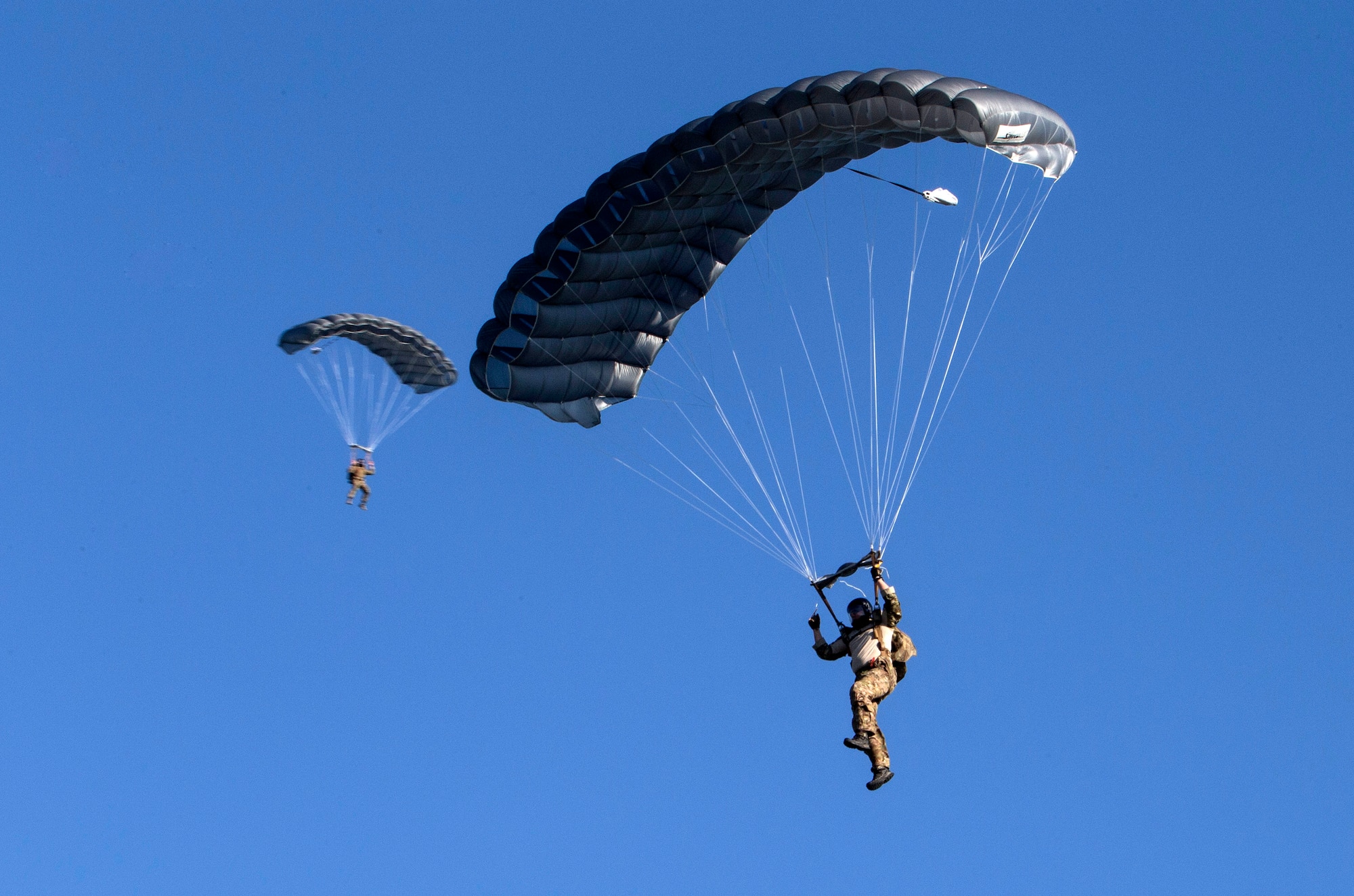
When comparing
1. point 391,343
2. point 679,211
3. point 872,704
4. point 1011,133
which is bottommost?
point 872,704

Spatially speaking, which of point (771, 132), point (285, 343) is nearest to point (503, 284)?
point (771, 132)

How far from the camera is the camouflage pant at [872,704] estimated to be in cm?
1592

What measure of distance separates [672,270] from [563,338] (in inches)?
56.0

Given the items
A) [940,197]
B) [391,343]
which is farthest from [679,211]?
[391,343]

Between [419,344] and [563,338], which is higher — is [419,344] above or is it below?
above

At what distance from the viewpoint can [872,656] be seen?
53.3ft

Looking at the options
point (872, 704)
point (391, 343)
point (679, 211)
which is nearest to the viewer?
point (872, 704)

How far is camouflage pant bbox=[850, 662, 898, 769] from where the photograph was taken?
15922mm

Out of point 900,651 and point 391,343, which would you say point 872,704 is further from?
point 391,343

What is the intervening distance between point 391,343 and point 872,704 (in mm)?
12840

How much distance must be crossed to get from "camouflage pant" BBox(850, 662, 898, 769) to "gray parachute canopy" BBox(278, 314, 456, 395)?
39.6ft

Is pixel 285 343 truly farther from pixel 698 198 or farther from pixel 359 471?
pixel 698 198

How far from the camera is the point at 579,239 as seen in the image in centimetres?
1791

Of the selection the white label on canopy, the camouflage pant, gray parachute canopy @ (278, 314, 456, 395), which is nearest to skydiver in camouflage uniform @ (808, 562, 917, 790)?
the camouflage pant
